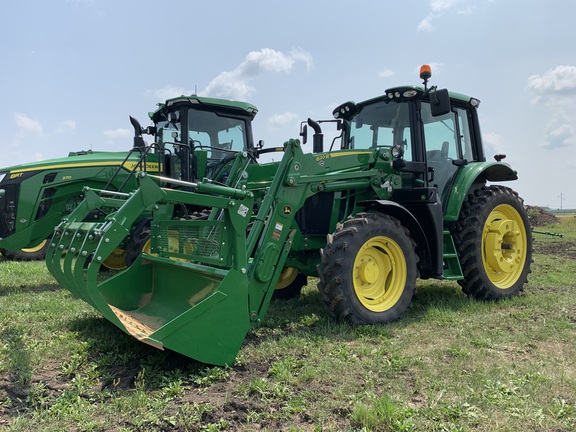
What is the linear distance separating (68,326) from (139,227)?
2.70 meters

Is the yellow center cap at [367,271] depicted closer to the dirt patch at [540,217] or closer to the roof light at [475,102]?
the roof light at [475,102]

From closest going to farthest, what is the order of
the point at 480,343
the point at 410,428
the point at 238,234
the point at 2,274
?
the point at 410,428 → the point at 238,234 → the point at 480,343 → the point at 2,274

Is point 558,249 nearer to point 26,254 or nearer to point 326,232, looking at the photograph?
point 326,232

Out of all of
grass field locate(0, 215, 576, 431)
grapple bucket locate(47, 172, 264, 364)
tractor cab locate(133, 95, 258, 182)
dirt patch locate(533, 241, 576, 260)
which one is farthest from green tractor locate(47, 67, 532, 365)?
dirt patch locate(533, 241, 576, 260)

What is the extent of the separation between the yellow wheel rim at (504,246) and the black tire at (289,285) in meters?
2.43

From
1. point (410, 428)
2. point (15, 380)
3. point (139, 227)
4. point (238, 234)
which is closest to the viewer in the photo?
point (410, 428)

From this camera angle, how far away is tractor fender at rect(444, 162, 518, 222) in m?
6.17

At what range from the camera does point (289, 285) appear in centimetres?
659

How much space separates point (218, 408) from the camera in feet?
10.2

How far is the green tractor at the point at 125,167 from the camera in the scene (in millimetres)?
7699

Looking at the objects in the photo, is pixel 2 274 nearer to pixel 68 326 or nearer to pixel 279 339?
pixel 68 326

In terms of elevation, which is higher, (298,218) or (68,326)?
(298,218)

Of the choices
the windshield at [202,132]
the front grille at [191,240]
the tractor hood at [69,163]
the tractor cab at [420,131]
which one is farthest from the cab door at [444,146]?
the tractor hood at [69,163]

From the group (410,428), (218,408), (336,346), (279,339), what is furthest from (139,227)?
(410,428)
